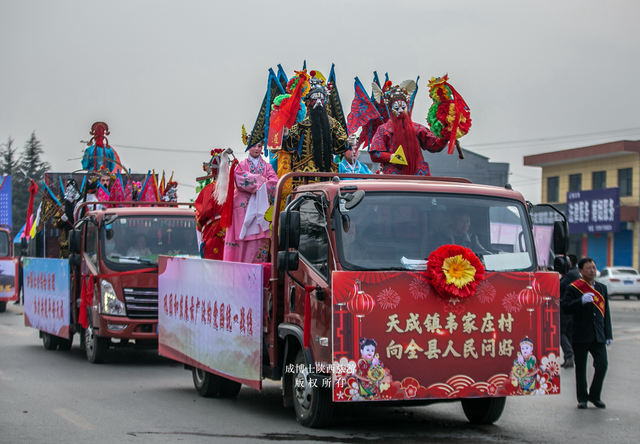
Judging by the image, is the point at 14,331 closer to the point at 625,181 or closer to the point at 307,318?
the point at 307,318

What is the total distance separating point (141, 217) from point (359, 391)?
7.61m

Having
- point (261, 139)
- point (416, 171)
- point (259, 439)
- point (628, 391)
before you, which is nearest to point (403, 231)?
point (259, 439)

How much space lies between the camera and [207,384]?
943 centimetres

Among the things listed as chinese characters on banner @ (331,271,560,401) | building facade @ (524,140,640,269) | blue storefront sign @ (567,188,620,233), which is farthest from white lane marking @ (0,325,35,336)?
building facade @ (524,140,640,269)

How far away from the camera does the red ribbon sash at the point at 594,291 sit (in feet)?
29.7

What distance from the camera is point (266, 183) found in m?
9.73

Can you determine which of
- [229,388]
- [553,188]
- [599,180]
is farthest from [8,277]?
[553,188]

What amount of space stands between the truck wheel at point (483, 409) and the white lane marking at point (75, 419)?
357 centimetres

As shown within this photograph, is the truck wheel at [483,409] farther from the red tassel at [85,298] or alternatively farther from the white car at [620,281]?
the white car at [620,281]

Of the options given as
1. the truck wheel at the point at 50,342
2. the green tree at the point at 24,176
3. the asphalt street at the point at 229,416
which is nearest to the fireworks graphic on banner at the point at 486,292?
the asphalt street at the point at 229,416

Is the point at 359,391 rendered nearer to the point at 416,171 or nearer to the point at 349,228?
the point at 349,228

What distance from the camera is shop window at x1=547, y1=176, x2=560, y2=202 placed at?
150 feet

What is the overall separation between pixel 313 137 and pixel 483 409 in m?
4.02

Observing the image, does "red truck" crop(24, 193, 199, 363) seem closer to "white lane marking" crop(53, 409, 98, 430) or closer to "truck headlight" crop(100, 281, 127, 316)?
"truck headlight" crop(100, 281, 127, 316)
